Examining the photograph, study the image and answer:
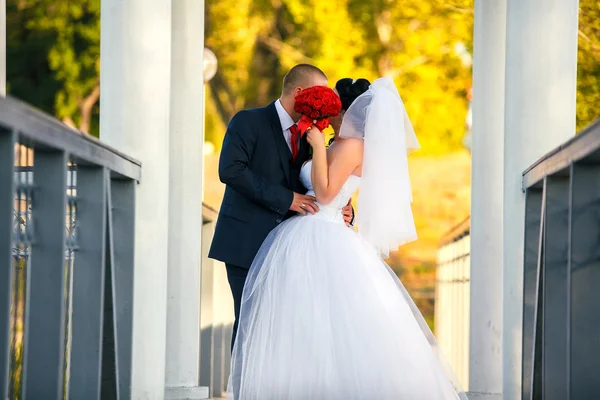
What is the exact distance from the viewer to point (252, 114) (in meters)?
5.86

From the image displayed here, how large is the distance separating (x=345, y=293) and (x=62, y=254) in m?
2.00

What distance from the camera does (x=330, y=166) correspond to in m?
5.79

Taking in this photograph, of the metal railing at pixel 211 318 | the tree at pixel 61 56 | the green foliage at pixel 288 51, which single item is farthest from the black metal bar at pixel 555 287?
the tree at pixel 61 56

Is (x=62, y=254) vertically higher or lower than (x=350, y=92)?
lower

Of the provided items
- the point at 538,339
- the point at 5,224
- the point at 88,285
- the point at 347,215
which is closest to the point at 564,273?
the point at 538,339

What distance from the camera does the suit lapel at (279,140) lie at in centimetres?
591

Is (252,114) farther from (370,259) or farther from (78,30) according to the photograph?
(78,30)

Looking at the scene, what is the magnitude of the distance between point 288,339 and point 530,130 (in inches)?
59.6

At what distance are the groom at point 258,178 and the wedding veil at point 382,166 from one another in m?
0.19

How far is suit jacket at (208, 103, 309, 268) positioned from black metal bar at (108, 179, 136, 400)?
54cm

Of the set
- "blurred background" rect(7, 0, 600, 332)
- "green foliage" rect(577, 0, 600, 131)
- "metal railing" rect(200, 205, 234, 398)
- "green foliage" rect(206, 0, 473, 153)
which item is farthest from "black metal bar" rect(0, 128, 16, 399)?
"green foliage" rect(206, 0, 473, 153)

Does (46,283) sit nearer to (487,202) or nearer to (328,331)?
(328,331)

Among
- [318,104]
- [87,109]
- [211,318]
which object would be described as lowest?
[211,318]

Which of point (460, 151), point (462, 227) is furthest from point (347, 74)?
Result: point (462, 227)
